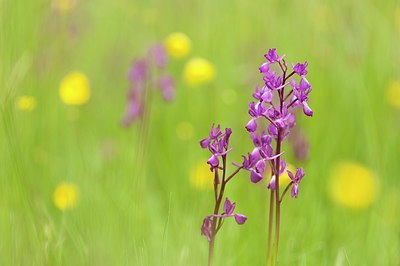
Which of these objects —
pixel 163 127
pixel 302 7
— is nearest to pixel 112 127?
pixel 163 127

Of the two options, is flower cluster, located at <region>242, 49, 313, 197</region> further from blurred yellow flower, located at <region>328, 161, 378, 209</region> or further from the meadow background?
blurred yellow flower, located at <region>328, 161, 378, 209</region>

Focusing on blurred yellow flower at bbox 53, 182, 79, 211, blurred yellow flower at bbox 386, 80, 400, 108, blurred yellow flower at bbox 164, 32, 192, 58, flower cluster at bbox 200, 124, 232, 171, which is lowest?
blurred yellow flower at bbox 53, 182, 79, 211

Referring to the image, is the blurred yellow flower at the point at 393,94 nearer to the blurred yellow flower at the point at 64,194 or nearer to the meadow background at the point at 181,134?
the meadow background at the point at 181,134

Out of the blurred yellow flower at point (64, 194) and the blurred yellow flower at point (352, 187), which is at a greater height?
the blurred yellow flower at point (352, 187)

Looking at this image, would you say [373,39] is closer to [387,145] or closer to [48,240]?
[387,145]

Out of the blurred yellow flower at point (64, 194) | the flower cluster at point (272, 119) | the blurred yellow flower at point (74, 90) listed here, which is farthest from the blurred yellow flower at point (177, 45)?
the flower cluster at point (272, 119)

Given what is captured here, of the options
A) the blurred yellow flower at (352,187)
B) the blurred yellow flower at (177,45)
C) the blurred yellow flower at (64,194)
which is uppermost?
the blurred yellow flower at (177,45)

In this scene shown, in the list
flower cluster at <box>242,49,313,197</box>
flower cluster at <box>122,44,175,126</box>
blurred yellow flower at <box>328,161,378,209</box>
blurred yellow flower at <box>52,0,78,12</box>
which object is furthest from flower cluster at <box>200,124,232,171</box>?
blurred yellow flower at <box>52,0,78,12</box>
